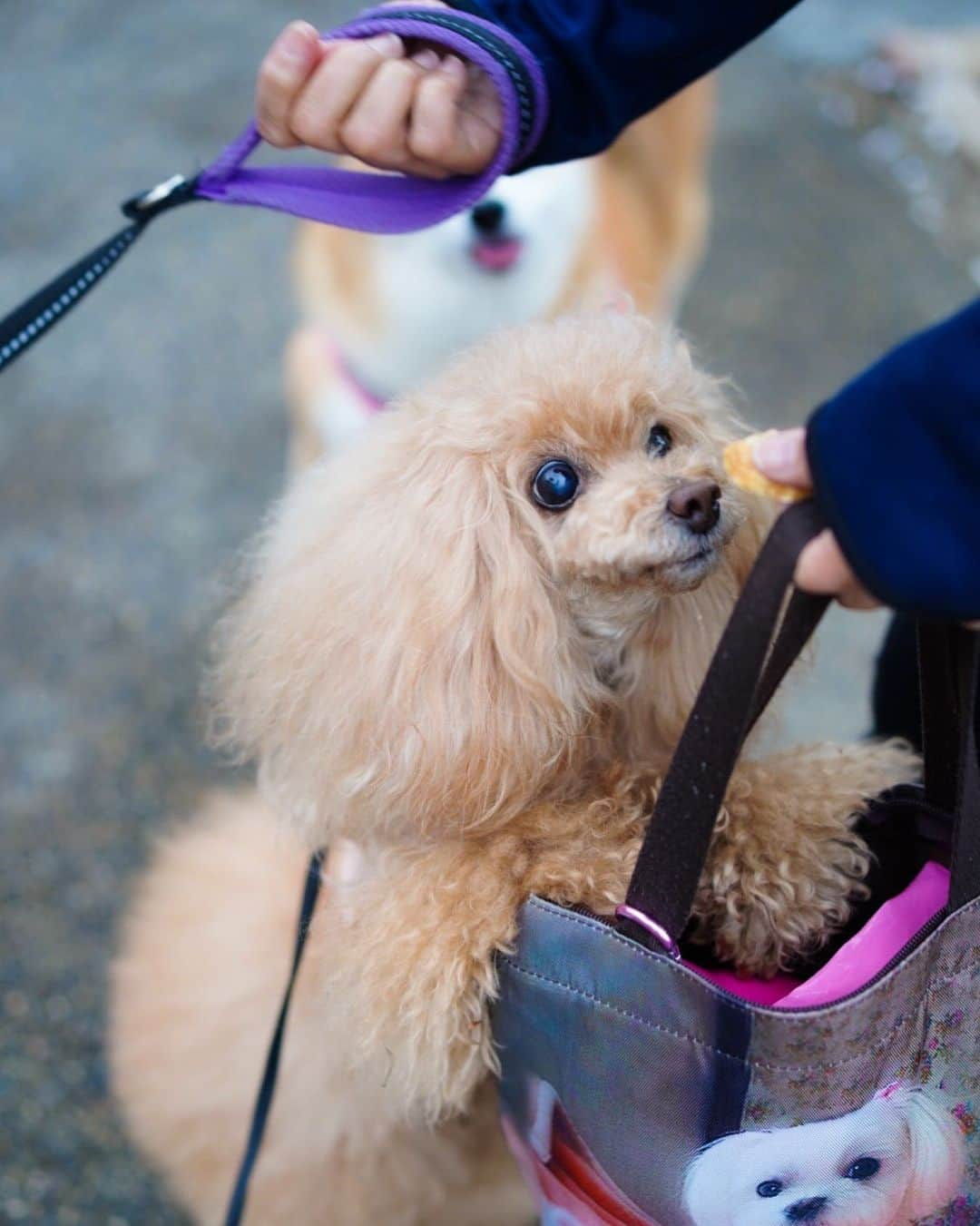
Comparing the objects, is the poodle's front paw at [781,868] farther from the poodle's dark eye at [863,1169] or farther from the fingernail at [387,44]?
the fingernail at [387,44]

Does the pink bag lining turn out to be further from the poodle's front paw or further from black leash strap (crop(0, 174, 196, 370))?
black leash strap (crop(0, 174, 196, 370))

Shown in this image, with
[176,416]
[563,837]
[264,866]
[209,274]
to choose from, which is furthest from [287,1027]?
[209,274]

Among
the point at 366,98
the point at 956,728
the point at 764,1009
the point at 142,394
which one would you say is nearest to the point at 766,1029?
the point at 764,1009

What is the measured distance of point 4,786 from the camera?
70.3 inches

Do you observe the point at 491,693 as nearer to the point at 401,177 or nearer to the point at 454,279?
the point at 401,177

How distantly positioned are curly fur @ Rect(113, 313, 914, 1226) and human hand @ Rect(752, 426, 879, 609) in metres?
0.20

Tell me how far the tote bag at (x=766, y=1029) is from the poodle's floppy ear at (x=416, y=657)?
148 mm

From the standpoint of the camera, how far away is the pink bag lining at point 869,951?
67cm

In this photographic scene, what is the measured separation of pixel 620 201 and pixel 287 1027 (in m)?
1.64

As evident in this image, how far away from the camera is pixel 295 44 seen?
86 cm

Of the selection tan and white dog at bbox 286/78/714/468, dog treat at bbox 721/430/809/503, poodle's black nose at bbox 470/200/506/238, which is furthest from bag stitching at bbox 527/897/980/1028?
poodle's black nose at bbox 470/200/506/238

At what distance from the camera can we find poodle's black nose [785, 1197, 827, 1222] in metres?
0.68

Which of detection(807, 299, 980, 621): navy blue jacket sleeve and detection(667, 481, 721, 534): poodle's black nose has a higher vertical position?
detection(807, 299, 980, 621): navy blue jacket sleeve

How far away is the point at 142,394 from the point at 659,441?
1.77 m
